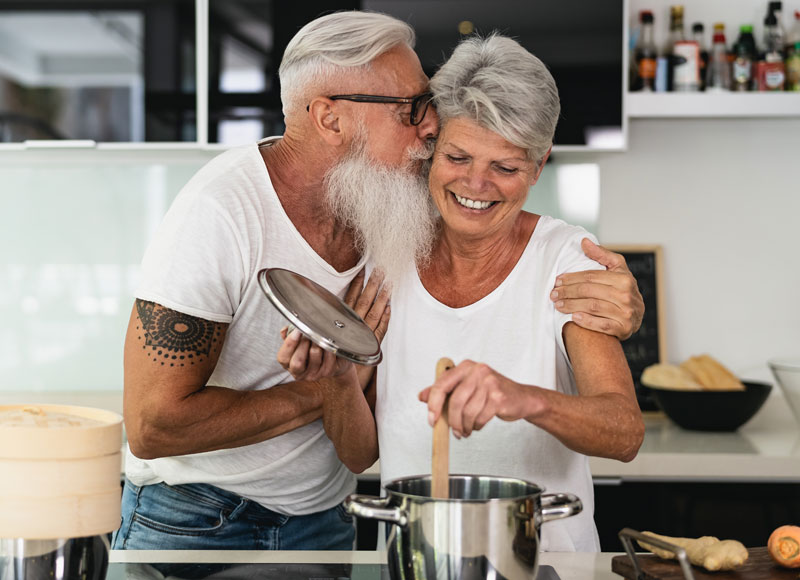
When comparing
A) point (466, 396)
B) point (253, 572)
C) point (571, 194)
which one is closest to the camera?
point (466, 396)

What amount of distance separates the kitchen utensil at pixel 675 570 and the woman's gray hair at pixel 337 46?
0.87 metres

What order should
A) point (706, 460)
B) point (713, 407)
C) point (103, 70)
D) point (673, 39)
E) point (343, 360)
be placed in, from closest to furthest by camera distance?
point (343, 360)
point (706, 460)
point (713, 407)
point (103, 70)
point (673, 39)

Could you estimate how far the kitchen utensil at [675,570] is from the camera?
104 centimetres

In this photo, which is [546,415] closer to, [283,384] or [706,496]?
[283,384]

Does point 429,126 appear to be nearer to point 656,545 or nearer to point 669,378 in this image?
point 656,545

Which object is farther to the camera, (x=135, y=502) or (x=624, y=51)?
(x=624, y=51)

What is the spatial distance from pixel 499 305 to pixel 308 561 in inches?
20.4

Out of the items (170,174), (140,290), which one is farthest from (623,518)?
(170,174)

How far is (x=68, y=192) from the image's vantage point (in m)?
2.99

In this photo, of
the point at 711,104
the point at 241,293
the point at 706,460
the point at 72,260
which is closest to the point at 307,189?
the point at 241,293

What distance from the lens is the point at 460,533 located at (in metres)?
0.86

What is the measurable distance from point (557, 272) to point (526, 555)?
1.98ft

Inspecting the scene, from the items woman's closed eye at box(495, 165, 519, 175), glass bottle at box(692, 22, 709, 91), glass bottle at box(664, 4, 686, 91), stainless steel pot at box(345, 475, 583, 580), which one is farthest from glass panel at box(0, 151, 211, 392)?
stainless steel pot at box(345, 475, 583, 580)

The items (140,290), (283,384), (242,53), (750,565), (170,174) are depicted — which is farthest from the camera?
(170,174)
